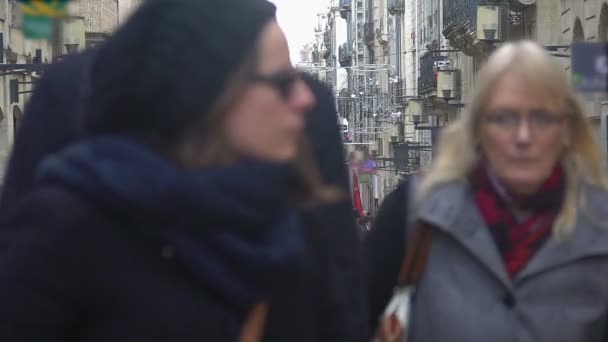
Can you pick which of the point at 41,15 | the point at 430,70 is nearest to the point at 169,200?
the point at 41,15

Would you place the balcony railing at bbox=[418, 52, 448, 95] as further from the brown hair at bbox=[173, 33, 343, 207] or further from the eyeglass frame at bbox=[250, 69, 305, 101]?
the brown hair at bbox=[173, 33, 343, 207]

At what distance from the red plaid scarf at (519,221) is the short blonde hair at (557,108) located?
4 cm

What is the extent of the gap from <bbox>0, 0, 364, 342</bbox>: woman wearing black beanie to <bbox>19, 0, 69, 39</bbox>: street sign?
425 millimetres

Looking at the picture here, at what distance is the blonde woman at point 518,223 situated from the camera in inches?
150

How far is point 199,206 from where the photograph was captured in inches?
99.7

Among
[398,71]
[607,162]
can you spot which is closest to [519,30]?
[607,162]

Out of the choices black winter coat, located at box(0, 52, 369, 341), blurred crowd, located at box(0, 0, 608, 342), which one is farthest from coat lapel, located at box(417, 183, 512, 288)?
blurred crowd, located at box(0, 0, 608, 342)

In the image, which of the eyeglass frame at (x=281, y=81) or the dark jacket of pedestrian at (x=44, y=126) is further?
the dark jacket of pedestrian at (x=44, y=126)

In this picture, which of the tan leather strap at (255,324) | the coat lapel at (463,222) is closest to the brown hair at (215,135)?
the tan leather strap at (255,324)

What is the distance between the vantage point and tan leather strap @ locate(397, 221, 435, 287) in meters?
3.88

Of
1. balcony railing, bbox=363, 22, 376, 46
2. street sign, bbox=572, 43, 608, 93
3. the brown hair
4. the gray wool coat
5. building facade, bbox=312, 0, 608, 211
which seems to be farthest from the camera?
balcony railing, bbox=363, 22, 376, 46

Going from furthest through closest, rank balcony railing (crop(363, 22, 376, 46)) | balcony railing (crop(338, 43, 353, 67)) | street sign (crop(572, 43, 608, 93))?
balcony railing (crop(338, 43, 353, 67)) < balcony railing (crop(363, 22, 376, 46)) < street sign (crop(572, 43, 608, 93))

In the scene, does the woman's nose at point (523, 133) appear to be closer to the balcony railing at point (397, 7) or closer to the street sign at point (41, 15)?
the street sign at point (41, 15)

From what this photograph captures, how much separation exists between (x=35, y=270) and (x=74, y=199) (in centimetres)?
14
